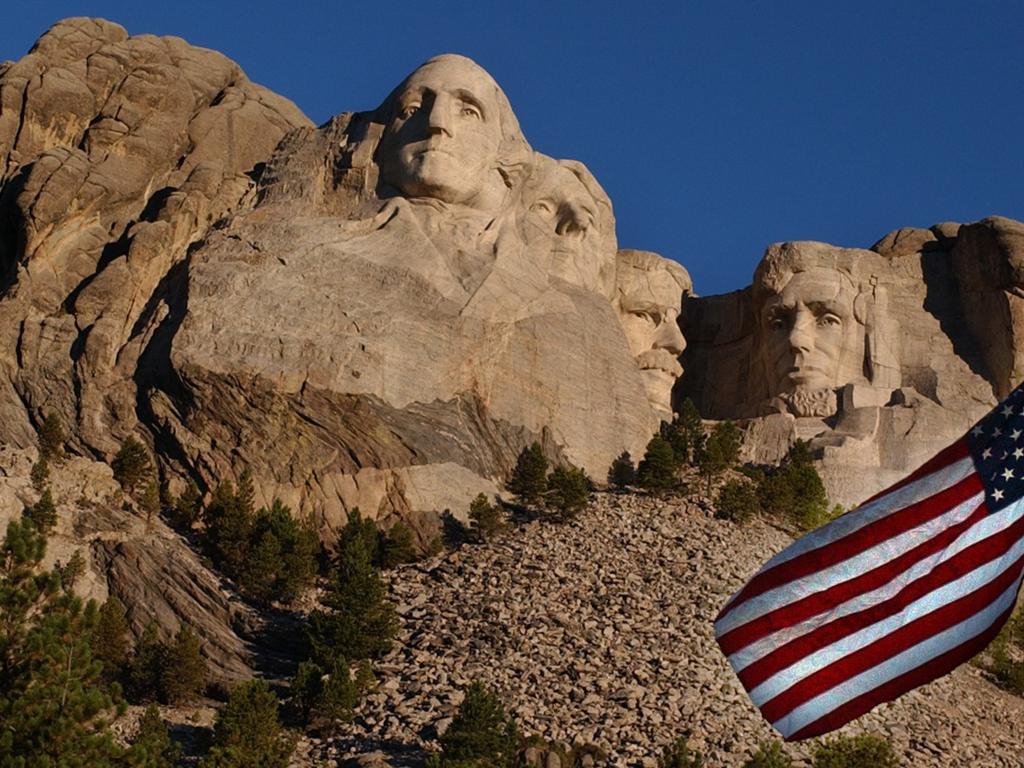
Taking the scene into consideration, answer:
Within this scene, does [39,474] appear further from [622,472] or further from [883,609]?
[883,609]

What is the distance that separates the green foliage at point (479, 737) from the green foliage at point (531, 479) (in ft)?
29.5

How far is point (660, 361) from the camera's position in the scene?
141 feet

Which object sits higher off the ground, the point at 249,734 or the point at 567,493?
the point at 567,493

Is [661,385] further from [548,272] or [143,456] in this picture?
[143,456]

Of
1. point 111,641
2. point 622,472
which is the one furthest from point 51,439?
point 622,472

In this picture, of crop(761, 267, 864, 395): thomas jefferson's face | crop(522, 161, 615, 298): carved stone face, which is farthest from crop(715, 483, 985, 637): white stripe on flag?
crop(761, 267, 864, 395): thomas jefferson's face

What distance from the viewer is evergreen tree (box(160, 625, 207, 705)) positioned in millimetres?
28516

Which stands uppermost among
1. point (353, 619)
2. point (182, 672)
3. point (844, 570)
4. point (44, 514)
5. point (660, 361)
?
point (660, 361)

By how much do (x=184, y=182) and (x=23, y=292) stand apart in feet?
14.5

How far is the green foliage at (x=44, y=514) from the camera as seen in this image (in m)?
30.8

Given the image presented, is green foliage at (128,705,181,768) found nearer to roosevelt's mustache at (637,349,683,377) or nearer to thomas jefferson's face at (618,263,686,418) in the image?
roosevelt's mustache at (637,349,683,377)

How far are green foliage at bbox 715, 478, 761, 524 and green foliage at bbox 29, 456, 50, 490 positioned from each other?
35.0 feet

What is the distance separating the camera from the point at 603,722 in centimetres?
A: 2766

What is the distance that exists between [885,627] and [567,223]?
26730mm
